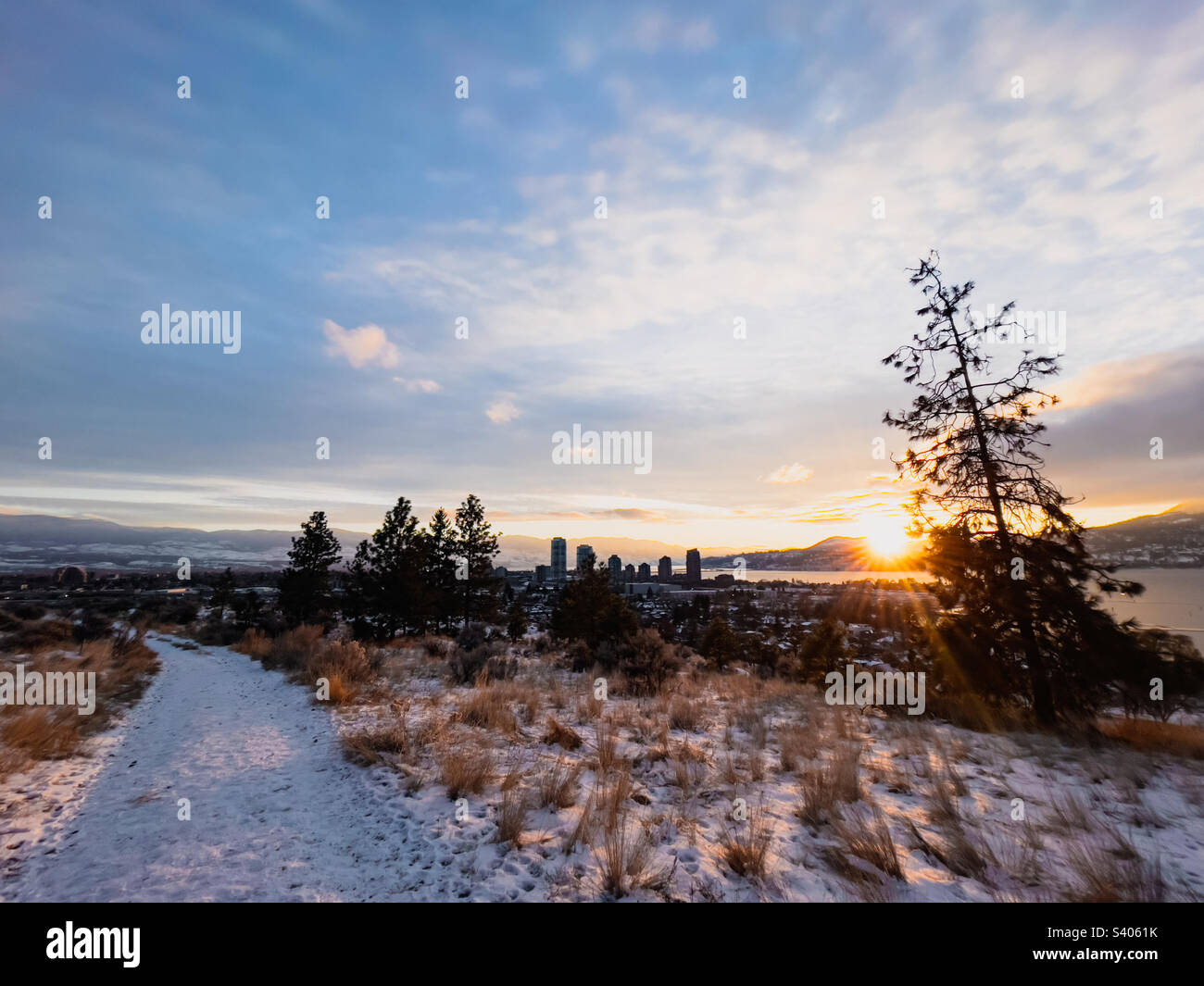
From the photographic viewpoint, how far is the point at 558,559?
483 feet

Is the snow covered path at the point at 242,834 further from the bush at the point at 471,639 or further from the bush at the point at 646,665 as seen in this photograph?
the bush at the point at 471,639

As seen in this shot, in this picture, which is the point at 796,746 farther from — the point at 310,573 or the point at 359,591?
the point at 310,573

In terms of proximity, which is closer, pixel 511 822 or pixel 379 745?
pixel 511 822

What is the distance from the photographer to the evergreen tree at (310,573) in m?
35.8

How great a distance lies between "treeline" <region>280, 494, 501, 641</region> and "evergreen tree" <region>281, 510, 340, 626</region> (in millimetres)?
60

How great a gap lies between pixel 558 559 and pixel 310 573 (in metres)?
113

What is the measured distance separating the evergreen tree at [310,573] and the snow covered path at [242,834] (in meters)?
30.6

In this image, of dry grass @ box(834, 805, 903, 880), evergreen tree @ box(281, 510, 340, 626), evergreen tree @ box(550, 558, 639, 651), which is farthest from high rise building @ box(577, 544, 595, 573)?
dry grass @ box(834, 805, 903, 880)

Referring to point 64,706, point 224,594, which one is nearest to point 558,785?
point 64,706

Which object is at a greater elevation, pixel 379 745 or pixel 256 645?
pixel 379 745

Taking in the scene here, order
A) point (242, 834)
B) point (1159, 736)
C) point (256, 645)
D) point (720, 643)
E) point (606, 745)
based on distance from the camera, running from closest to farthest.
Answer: point (242, 834) < point (606, 745) < point (1159, 736) < point (256, 645) < point (720, 643)
